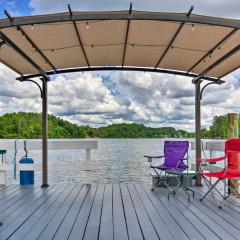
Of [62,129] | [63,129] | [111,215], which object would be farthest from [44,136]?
[63,129]

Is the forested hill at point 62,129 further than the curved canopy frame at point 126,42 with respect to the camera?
Yes

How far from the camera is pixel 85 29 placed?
4.87 meters

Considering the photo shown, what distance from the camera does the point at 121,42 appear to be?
551cm

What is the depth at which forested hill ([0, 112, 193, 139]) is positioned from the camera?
52.9 feet

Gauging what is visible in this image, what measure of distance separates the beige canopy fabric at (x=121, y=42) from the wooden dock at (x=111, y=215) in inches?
81.1

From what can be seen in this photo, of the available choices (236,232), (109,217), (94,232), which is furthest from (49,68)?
(236,232)

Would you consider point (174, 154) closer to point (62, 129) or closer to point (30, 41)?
point (30, 41)

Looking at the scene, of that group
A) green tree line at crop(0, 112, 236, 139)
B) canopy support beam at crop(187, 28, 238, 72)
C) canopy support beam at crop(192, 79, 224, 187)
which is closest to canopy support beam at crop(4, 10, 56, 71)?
canopy support beam at crop(187, 28, 238, 72)

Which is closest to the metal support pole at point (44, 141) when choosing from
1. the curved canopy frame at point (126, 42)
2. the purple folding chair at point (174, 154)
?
the curved canopy frame at point (126, 42)

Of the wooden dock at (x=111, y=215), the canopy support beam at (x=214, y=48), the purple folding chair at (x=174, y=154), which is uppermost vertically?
the canopy support beam at (x=214, y=48)

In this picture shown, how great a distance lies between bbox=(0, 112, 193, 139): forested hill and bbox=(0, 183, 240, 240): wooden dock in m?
9.73

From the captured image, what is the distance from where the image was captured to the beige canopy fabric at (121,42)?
13.1 feet

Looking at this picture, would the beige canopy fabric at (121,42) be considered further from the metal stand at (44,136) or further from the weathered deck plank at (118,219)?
the weathered deck plank at (118,219)

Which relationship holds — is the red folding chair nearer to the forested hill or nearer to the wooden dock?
the wooden dock
